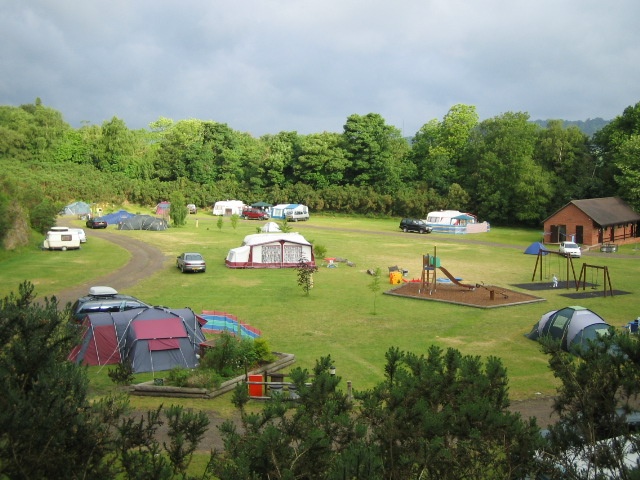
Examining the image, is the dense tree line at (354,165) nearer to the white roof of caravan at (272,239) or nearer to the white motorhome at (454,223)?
the white motorhome at (454,223)

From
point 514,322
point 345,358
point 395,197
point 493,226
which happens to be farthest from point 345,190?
point 345,358

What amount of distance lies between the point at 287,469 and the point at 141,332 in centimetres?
1278

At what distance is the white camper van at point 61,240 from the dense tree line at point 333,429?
116 feet

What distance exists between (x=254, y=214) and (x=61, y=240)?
99.9 ft

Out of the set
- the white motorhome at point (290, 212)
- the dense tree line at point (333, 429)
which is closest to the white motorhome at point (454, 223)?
the white motorhome at point (290, 212)

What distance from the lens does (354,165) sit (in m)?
76.9

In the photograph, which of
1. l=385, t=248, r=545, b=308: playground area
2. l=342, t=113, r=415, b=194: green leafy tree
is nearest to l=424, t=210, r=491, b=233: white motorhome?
l=342, t=113, r=415, b=194: green leafy tree

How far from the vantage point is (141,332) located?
1766cm

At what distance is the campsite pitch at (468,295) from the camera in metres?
26.5

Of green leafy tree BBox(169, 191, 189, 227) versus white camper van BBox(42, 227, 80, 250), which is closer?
white camper van BBox(42, 227, 80, 250)

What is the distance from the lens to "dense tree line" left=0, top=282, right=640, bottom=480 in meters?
5.91

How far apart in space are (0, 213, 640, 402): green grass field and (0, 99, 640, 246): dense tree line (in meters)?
13.7

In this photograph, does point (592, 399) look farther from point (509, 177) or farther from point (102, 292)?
point (509, 177)

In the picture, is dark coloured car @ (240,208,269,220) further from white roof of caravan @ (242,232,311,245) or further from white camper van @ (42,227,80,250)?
white roof of caravan @ (242,232,311,245)
